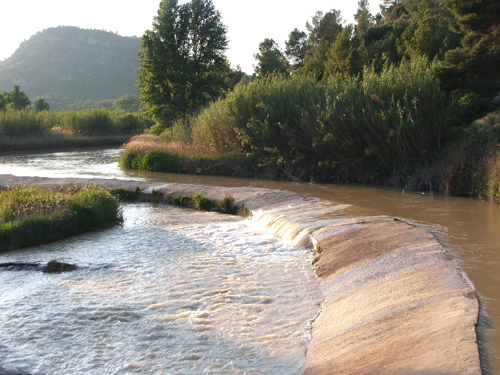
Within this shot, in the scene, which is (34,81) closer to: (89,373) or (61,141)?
(61,141)

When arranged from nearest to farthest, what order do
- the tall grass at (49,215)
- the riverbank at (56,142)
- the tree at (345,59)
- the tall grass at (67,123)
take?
1. the tall grass at (49,215)
2. the tree at (345,59)
3. the riverbank at (56,142)
4. the tall grass at (67,123)

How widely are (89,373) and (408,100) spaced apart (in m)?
13.7

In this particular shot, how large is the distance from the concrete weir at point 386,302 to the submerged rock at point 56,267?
4.24 meters

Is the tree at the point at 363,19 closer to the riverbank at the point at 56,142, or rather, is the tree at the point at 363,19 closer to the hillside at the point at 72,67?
the riverbank at the point at 56,142

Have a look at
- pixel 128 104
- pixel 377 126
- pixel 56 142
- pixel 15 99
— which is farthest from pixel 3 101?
pixel 128 104

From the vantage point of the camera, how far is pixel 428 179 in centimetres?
1465

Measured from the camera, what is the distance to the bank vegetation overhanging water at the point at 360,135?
1421cm

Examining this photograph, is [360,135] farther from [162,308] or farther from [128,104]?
[128,104]

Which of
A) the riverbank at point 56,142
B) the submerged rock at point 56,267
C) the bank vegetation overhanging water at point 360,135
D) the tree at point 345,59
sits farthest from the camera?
the riverbank at point 56,142

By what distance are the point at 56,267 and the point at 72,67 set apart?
141 m

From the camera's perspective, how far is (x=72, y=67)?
135875 millimetres

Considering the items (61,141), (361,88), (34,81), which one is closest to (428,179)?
(361,88)

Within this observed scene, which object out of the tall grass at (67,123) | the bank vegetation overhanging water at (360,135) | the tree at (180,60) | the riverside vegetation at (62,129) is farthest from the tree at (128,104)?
the bank vegetation overhanging water at (360,135)

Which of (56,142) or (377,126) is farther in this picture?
(56,142)
